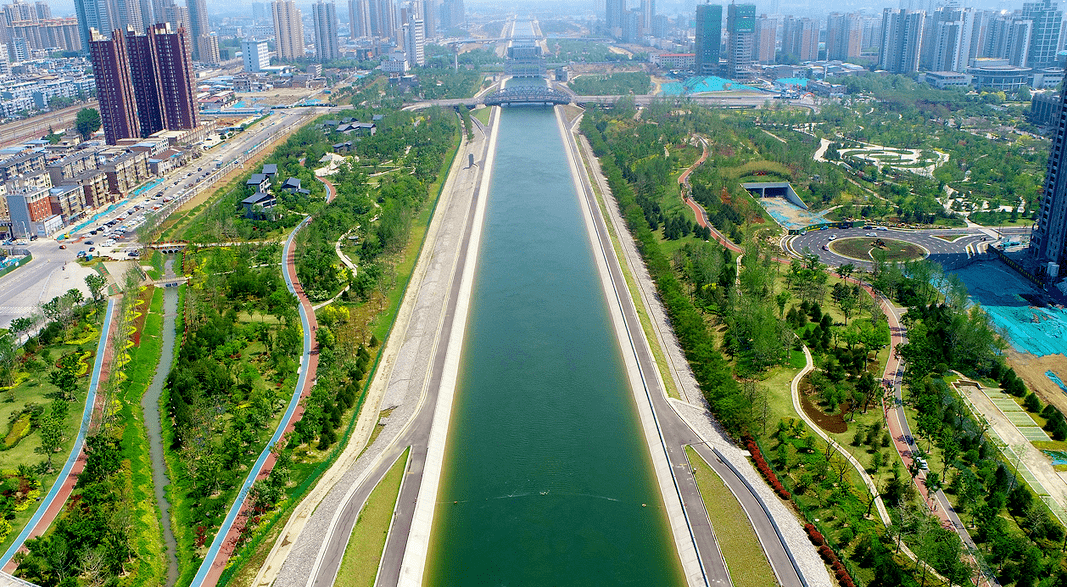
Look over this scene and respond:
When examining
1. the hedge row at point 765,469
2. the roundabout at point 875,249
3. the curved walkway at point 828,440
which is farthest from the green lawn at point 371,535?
the roundabout at point 875,249

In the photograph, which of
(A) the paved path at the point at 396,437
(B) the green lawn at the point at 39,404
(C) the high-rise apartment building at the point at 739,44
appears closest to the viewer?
(A) the paved path at the point at 396,437

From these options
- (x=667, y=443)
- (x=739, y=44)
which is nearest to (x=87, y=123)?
(x=667, y=443)

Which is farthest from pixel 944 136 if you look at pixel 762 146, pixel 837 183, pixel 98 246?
pixel 98 246

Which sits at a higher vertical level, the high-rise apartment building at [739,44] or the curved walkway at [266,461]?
the high-rise apartment building at [739,44]

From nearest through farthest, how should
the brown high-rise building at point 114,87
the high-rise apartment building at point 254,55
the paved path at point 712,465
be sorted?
the paved path at point 712,465 → the brown high-rise building at point 114,87 → the high-rise apartment building at point 254,55

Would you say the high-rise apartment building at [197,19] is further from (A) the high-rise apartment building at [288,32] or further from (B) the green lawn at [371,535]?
(B) the green lawn at [371,535]

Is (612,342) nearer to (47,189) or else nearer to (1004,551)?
(1004,551)

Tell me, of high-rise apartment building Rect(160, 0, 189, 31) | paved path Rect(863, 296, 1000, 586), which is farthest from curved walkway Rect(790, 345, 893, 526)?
high-rise apartment building Rect(160, 0, 189, 31)

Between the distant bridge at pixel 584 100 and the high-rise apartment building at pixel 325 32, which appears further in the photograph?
the high-rise apartment building at pixel 325 32
